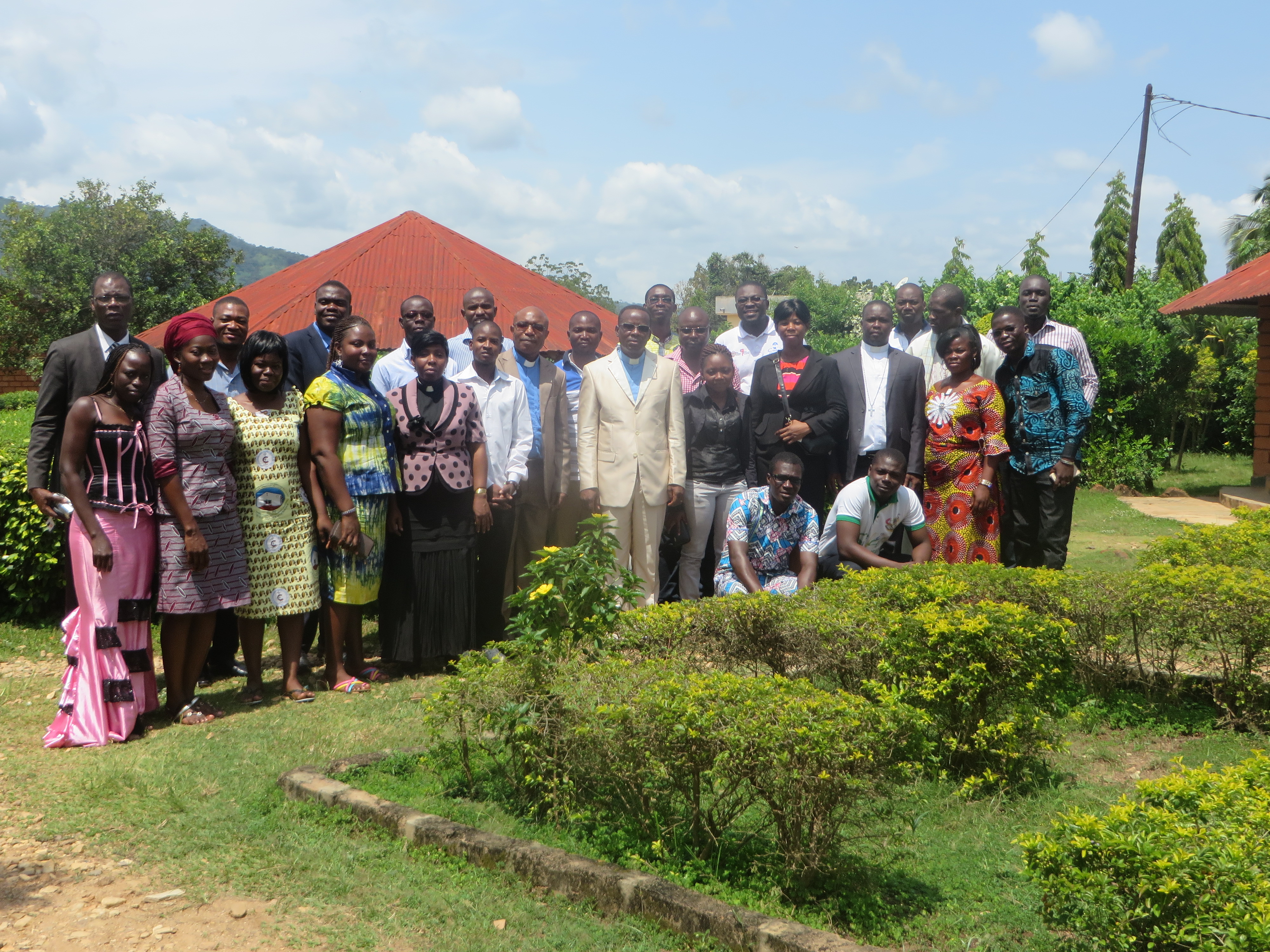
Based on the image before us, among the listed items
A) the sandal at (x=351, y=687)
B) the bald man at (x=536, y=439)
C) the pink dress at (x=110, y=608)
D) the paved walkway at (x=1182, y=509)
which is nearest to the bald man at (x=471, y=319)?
the bald man at (x=536, y=439)

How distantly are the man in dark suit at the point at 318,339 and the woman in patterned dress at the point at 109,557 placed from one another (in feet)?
4.22

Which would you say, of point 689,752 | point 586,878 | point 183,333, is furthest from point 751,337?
point 586,878

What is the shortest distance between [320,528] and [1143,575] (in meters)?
4.29

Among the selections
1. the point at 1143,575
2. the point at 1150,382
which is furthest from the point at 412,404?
the point at 1150,382

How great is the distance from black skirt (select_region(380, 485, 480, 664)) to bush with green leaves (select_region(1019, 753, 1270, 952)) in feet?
12.7

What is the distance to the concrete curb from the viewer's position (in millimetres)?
2922

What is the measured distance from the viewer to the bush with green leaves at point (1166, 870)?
2438 mm

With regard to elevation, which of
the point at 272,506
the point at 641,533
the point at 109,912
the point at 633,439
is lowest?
the point at 109,912

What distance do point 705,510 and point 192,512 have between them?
3.08 metres

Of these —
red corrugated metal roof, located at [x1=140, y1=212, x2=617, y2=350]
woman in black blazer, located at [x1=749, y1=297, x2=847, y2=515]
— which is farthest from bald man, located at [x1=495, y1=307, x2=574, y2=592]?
red corrugated metal roof, located at [x1=140, y1=212, x2=617, y2=350]

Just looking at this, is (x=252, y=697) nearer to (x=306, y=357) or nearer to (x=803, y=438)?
(x=306, y=357)

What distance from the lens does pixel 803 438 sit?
21.5 ft

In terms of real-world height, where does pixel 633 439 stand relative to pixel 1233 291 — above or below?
below

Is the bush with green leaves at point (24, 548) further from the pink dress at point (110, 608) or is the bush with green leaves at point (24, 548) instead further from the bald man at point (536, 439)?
the bald man at point (536, 439)
